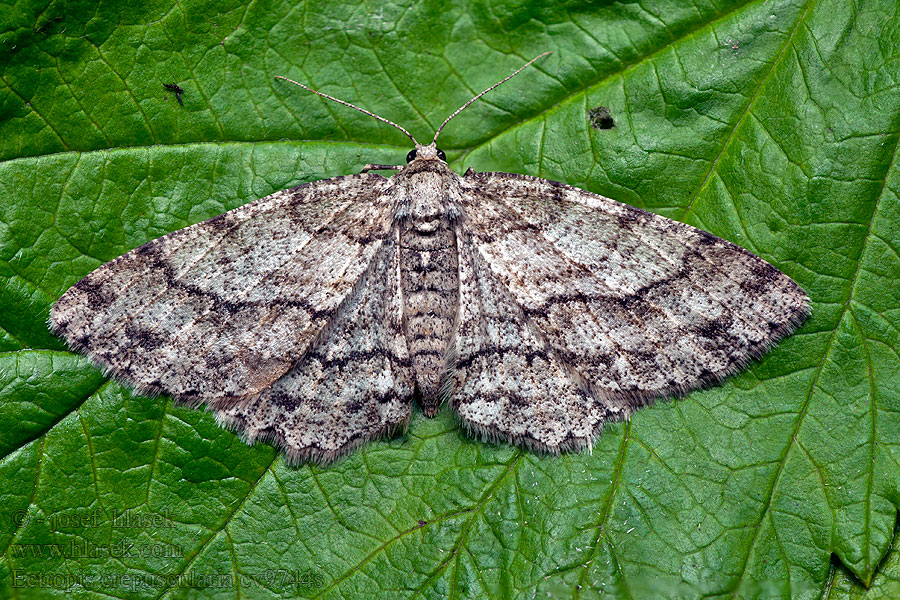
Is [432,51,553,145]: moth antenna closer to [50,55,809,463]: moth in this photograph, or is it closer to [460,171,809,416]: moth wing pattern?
[50,55,809,463]: moth

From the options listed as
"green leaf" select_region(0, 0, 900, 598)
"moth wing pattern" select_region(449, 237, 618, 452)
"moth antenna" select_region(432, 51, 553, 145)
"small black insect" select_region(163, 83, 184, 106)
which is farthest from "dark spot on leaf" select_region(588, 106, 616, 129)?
"small black insect" select_region(163, 83, 184, 106)

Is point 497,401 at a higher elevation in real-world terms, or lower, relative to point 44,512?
higher

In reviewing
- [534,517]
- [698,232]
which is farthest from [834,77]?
[534,517]

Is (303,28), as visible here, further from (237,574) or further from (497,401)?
(237,574)

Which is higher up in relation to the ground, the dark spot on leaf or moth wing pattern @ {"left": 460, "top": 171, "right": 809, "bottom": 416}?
the dark spot on leaf

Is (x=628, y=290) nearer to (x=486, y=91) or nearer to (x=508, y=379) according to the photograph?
(x=508, y=379)

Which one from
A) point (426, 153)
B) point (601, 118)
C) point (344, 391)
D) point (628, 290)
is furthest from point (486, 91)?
point (344, 391)

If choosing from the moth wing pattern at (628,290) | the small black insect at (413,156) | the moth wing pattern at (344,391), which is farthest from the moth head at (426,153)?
the moth wing pattern at (344,391)
